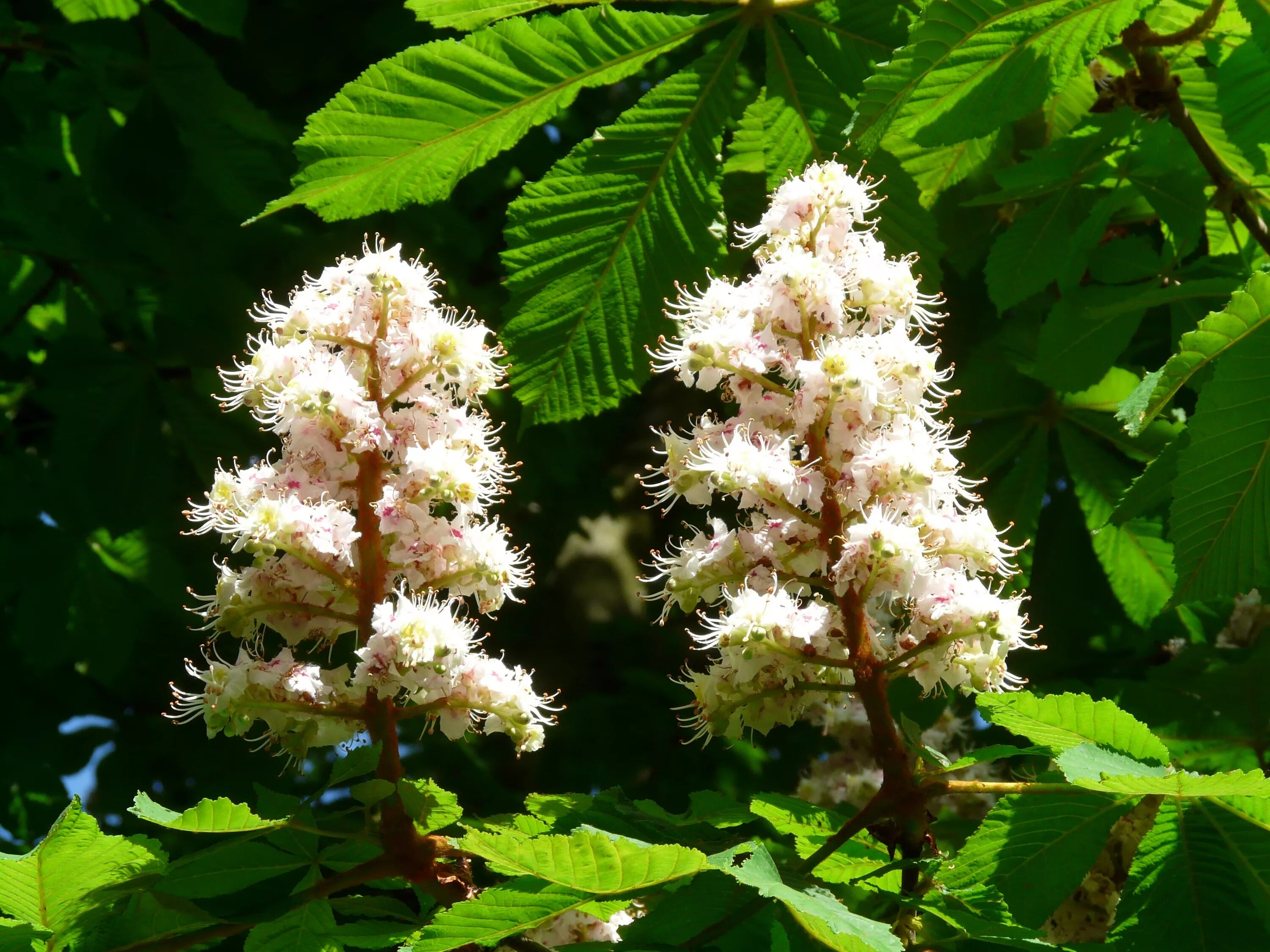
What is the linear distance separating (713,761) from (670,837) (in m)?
2.40

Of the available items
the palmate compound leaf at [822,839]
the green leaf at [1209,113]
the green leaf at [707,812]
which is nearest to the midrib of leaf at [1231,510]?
the palmate compound leaf at [822,839]

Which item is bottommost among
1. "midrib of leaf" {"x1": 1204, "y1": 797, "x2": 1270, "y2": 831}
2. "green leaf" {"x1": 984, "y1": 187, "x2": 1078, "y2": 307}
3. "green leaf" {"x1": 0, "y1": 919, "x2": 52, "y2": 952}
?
"midrib of leaf" {"x1": 1204, "y1": 797, "x2": 1270, "y2": 831}

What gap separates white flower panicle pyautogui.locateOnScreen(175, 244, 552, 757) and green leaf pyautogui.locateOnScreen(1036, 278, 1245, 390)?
1.24 m

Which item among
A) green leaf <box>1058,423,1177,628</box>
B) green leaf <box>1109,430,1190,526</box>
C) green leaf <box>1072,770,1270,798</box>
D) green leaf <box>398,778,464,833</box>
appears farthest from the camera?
green leaf <box>1058,423,1177,628</box>

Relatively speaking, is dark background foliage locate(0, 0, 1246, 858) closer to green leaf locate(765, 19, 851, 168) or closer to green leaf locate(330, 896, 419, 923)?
green leaf locate(765, 19, 851, 168)

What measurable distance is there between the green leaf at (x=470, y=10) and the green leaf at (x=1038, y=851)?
133 cm

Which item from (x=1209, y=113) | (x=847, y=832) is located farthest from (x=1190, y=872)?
(x=1209, y=113)

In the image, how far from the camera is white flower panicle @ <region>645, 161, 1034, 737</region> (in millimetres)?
1495

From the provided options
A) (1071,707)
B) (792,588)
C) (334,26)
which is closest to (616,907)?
(792,588)

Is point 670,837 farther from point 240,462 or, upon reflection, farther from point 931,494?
point 240,462

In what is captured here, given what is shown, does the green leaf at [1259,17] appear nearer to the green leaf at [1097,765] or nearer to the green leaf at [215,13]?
the green leaf at [1097,765]

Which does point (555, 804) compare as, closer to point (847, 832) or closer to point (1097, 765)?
point (847, 832)

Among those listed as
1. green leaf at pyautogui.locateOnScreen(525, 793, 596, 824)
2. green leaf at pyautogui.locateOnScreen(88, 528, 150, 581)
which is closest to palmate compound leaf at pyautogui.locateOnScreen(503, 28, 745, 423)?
green leaf at pyautogui.locateOnScreen(525, 793, 596, 824)

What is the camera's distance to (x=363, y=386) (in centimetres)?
165
